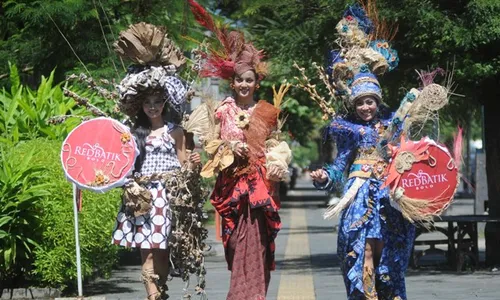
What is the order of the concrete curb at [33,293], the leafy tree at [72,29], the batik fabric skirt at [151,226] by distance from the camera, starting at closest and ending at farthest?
1. the batik fabric skirt at [151,226]
2. the concrete curb at [33,293]
3. the leafy tree at [72,29]

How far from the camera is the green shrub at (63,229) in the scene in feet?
38.0

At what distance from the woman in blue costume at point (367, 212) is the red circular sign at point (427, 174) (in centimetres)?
15

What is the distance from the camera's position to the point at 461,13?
1380 centimetres

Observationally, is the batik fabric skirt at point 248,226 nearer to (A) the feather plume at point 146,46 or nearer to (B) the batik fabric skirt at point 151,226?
(B) the batik fabric skirt at point 151,226

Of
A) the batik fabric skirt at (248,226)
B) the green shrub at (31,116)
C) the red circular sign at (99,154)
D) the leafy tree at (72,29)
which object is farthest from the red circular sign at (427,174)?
the leafy tree at (72,29)

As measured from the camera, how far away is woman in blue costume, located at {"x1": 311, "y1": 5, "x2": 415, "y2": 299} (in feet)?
28.2

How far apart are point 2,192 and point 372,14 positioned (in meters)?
4.00

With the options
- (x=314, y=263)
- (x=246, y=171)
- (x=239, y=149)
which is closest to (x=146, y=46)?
(x=239, y=149)

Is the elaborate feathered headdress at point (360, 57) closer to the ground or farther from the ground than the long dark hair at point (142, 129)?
farther from the ground

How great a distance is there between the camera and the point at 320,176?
862cm

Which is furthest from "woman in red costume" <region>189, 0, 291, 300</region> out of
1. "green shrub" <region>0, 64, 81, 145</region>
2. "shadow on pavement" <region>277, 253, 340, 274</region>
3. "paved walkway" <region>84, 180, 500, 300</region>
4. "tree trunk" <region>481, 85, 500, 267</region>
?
"tree trunk" <region>481, 85, 500, 267</region>

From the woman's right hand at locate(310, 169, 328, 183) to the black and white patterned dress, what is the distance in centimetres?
100

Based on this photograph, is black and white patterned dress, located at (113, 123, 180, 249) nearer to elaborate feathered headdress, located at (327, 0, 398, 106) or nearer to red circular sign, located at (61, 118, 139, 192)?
red circular sign, located at (61, 118, 139, 192)

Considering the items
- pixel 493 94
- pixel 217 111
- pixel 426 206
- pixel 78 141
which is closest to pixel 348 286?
pixel 426 206
